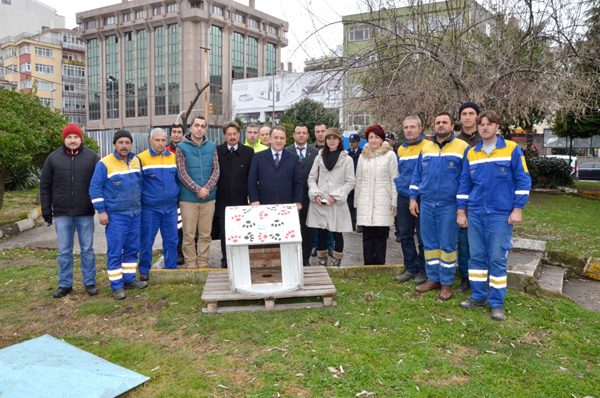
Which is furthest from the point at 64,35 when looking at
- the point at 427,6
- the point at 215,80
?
the point at 427,6

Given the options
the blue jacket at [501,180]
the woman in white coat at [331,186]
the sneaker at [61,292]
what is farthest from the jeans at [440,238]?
the sneaker at [61,292]

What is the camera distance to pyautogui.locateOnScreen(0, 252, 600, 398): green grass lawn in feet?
11.0

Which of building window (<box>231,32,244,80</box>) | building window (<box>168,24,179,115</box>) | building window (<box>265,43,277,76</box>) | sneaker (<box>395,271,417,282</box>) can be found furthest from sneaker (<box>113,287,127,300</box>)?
building window (<box>265,43,277,76</box>)

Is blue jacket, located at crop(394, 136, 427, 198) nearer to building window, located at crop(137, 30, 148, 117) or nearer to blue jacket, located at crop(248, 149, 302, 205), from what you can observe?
blue jacket, located at crop(248, 149, 302, 205)

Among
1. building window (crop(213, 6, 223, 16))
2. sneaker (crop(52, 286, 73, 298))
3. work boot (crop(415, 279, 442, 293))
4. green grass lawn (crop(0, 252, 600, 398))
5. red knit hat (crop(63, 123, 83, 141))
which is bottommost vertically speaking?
green grass lawn (crop(0, 252, 600, 398))

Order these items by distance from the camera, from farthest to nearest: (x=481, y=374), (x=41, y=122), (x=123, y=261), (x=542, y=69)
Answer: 1. (x=41, y=122)
2. (x=542, y=69)
3. (x=123, y=261)
4. (x=481, y=374)

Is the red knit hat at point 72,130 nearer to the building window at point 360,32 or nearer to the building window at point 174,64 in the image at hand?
the building window at point 360,32

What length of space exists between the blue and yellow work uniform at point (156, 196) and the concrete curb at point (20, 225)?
5844mm

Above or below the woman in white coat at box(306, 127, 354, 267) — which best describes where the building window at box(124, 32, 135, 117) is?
above

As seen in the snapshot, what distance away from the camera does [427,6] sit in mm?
8008

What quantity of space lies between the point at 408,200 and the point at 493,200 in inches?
50.1

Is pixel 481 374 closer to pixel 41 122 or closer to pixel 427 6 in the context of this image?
pixel 427 6

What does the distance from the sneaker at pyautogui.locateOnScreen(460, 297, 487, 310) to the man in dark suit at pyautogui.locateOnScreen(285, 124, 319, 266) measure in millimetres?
2190

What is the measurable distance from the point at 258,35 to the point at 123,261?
256 feet
